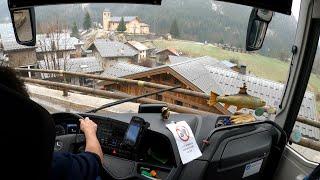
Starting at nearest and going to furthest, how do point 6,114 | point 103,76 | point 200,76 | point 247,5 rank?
point 6,114 < point 247,5 < point 200,76 < point 103,76

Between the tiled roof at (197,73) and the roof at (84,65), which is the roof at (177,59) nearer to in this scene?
the tiled roof at (197,73)

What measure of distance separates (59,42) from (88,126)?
2090 mm

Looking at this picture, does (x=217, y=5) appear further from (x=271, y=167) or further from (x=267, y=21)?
(x=271, y=167)

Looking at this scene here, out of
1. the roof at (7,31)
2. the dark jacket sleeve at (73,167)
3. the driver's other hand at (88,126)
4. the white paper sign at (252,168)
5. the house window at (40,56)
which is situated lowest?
the white paper sign at (252,168)

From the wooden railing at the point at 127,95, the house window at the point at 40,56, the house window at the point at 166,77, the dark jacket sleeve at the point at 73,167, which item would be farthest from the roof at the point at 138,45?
the house window at the point at 40,56

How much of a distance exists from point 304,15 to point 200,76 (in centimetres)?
89

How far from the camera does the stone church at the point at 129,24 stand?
2.10 m

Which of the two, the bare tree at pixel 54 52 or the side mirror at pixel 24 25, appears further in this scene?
the bare tree at pixel 54 52

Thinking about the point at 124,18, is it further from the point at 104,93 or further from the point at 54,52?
the point at 54,52

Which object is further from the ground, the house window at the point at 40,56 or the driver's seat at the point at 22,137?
the driver's seat at the point at 22,137

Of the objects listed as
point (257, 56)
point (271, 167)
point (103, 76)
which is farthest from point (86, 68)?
point (271, 167)

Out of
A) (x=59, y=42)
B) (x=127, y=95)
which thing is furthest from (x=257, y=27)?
(x=59, y=42)

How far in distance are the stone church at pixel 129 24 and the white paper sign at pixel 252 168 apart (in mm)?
1058

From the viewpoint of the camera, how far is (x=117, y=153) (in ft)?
6.73
